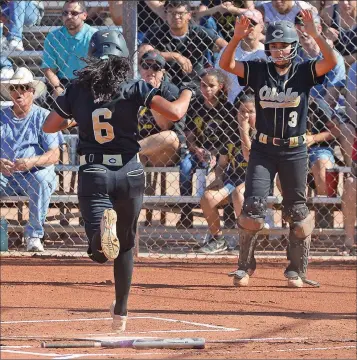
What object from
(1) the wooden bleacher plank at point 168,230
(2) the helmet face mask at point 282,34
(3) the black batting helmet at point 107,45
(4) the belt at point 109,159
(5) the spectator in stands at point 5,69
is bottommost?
(1) the wooden bleacher plank at point 168,230

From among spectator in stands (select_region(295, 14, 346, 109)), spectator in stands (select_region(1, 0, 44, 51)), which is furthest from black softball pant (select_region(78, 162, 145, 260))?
spectator in stands (select_region(1, 0, 44, 51))

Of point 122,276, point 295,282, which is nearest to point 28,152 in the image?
point 295,282

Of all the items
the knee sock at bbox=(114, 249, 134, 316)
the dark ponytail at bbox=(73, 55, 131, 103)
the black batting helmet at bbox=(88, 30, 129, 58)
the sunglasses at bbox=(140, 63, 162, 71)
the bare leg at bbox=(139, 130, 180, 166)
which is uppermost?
the black batting helmet at bbox=(88, 30, 129, 58)

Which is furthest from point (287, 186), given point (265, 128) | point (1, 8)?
point (1, 8)

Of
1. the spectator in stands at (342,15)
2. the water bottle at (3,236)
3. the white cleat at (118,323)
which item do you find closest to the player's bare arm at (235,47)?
the white cleat at (118,323)

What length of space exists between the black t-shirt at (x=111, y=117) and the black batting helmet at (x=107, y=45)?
230mm

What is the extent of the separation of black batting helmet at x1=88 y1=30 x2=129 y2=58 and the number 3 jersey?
2069 mm

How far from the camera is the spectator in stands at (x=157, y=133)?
9.36 metres

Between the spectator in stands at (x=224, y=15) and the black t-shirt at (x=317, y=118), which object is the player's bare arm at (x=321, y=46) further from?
the spectator in stands at (x=224, y=15)

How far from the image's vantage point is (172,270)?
9.16 metres

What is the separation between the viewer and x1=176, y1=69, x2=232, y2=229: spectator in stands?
9711mm

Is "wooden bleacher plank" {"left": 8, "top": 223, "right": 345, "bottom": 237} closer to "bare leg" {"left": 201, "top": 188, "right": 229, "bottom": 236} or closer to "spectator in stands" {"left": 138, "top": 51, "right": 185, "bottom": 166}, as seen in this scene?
"bare leg" {"left": 201, "top": 188, "right": 229, "bottom": 236}

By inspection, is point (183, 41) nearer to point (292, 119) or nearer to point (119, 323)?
point (292, 119)

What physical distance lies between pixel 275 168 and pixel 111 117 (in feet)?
8.12
